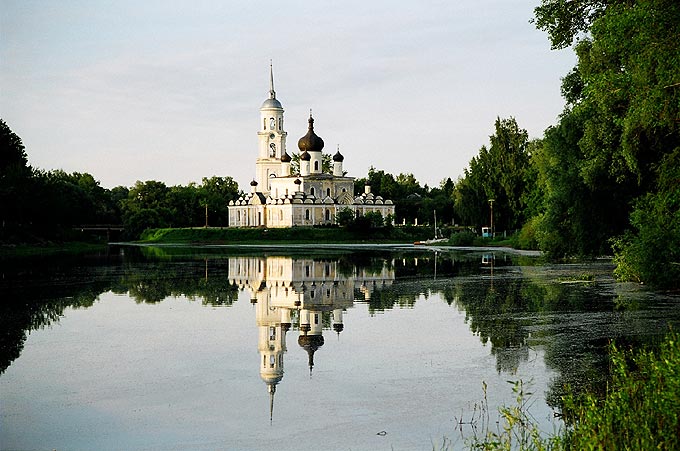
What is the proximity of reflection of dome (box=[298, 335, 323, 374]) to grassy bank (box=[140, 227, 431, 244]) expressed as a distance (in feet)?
282

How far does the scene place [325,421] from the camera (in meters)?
11.7

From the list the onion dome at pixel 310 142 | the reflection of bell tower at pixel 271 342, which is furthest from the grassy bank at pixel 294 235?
the reflection of bell tower at pixel 271 342

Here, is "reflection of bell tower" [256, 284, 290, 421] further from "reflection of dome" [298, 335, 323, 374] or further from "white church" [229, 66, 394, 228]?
"white church" [229, 66, 394, 228]

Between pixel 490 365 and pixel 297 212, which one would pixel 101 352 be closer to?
pixel 490 365

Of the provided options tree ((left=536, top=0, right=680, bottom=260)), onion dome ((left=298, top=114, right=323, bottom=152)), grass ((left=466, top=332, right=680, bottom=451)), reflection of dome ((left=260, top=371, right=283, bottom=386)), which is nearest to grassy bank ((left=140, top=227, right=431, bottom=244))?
onion dome ((left=298, top=114, right=323, bottom=152))

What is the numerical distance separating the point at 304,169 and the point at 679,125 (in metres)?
111

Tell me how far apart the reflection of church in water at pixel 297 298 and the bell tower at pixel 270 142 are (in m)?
87.4

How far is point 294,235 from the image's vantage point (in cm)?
11100

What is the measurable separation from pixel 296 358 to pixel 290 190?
11392cm

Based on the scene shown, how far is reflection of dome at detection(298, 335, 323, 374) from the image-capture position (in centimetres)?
1748

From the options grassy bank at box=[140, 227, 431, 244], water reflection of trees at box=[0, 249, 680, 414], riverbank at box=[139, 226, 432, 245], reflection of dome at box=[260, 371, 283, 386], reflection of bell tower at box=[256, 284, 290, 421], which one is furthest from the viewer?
grassy bank at box=[140, 227, 431, 244]

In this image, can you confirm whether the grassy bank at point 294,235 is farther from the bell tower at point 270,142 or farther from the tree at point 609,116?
the tree at point 609,116

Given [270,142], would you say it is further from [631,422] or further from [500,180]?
[631,422]

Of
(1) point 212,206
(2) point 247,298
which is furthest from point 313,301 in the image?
(1) point 212,206
